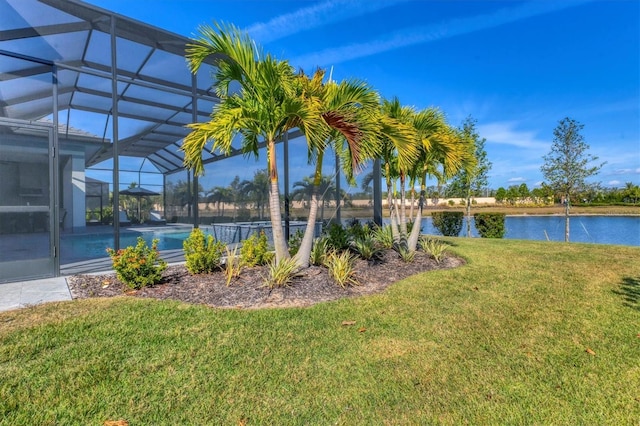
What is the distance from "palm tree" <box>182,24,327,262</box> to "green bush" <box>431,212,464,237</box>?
10328mm

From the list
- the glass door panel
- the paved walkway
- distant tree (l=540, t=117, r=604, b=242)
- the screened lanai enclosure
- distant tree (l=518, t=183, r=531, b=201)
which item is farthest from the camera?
distant tree (l=518, t=183, r=531, b=201)

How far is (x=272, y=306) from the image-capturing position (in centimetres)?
404

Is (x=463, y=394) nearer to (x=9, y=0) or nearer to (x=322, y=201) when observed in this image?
(x=322, y=201)

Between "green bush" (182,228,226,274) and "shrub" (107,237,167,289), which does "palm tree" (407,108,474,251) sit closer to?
"green bush" (182,228,226,274)

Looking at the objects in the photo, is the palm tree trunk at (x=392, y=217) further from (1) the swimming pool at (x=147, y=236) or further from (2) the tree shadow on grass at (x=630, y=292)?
(2) the tree shadow on grass at (x=630, y=292)

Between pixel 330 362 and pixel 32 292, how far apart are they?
4414mm

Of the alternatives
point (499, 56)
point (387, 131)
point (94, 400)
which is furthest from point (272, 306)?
point (499, 56)

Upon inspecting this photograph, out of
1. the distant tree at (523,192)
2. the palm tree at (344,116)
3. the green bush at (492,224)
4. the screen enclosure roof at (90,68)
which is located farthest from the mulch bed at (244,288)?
the distant tree at (523,192)

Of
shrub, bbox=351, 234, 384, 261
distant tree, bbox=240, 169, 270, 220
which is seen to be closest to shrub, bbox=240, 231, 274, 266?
shrub, bbox=351, 234, 384, 261

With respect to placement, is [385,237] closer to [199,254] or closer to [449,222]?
[199,254]

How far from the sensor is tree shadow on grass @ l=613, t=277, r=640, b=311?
4.30m

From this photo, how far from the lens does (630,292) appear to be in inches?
191

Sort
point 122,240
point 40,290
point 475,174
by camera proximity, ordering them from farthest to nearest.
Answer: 1. point 475,174
2. point 122,240
3. point 40,290

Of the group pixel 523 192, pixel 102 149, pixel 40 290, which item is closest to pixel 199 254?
pixel 40 290
